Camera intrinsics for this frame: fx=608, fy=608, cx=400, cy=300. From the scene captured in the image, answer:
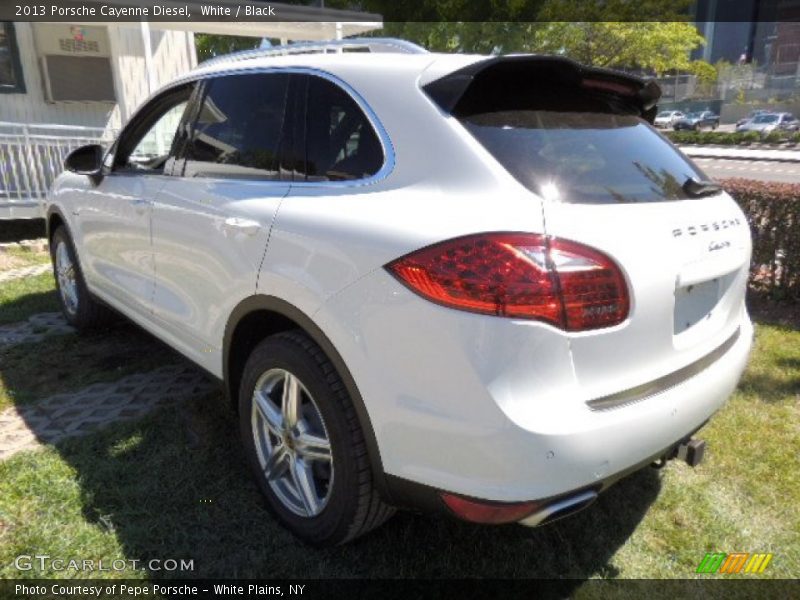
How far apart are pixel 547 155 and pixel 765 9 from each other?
104m

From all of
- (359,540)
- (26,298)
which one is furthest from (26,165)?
(359,540)

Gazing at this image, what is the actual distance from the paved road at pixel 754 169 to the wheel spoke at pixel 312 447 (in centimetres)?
1862

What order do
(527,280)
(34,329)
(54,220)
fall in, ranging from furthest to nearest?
(34,329) < (54,220) < (527,280)

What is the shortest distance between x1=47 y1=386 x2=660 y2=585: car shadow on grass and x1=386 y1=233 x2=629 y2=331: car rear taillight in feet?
3.79

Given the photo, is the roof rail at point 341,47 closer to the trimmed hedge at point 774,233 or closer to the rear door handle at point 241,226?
the rear door handle at point 241,226

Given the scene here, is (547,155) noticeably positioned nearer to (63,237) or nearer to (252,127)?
(252,127)

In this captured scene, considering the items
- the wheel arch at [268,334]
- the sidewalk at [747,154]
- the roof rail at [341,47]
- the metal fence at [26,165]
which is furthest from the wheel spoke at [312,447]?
the sidewalk at [747,154]

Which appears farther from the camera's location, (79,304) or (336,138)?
(79,304)

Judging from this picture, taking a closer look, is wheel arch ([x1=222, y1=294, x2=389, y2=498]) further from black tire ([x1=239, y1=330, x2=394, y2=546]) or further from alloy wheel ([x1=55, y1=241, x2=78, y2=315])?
alloy wheel ([x1=55, y1=241, x2=78, y2=315])

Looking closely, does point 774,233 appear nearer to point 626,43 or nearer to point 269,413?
point 269,413

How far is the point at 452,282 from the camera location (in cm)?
174

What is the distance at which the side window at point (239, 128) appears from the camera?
8.54 ft

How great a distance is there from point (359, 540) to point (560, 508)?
0.98 meters

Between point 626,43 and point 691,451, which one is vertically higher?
point 626,43
